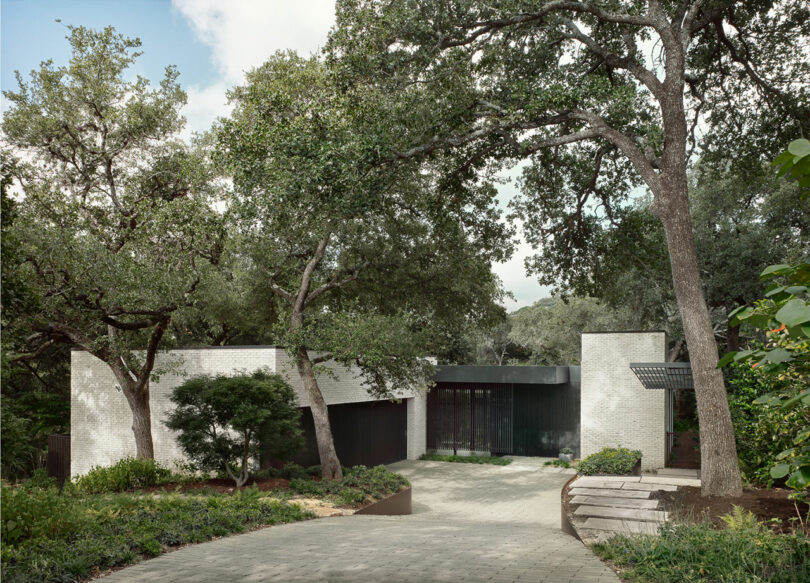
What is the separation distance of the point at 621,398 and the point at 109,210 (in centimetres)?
1398

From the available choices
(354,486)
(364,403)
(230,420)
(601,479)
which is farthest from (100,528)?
(364,403)

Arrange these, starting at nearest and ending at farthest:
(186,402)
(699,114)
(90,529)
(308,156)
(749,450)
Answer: (90,529) < (308,156) < (749,450) < (186,402) < (699,114)

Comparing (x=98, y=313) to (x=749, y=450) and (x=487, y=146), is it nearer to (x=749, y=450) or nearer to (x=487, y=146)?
(x=487, y=146)

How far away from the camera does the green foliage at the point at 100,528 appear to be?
5.97 metres

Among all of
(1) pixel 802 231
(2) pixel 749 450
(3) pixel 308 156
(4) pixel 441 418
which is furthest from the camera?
(4) pixel 441 418

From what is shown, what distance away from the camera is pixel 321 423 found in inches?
568

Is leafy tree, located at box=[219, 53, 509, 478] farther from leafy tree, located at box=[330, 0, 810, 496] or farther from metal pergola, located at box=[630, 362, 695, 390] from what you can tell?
metal pergola, located at box=[630, 362, 695, 390]

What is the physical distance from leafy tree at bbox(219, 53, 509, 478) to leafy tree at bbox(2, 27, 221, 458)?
176 cm

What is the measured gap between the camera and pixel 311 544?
24.5 feet

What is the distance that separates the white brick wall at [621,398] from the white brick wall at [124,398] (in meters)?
6.21

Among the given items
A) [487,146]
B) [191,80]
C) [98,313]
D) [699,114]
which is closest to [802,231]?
[699,114]

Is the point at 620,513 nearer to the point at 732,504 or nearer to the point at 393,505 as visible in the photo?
the point at 732,504

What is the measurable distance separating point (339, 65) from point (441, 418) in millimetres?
15260

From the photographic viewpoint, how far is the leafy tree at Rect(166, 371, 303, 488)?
40.8 ft
